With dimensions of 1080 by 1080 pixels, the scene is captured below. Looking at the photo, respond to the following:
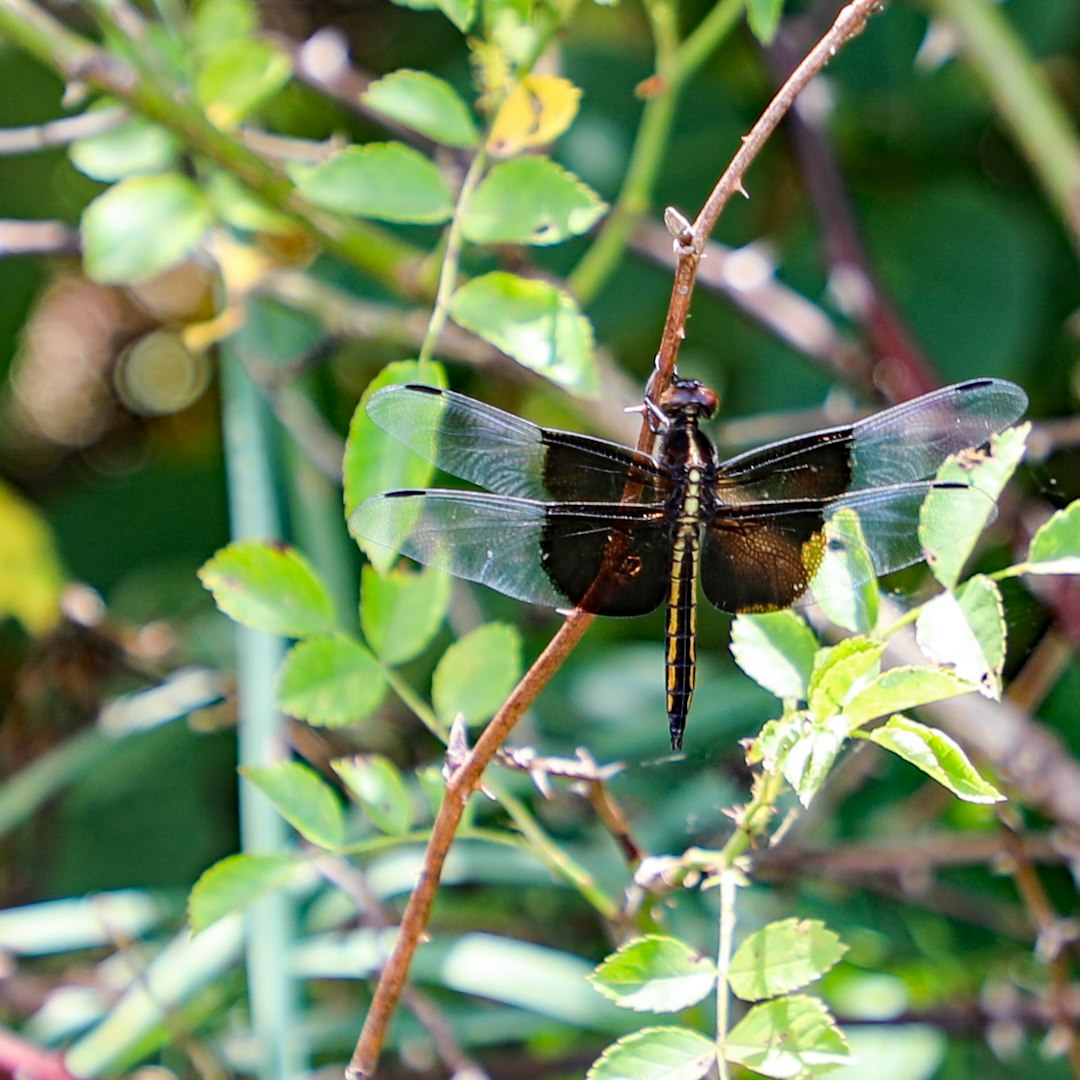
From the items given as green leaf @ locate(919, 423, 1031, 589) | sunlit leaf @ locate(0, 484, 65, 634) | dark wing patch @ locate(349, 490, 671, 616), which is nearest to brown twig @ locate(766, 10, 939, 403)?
dark wing patch @ locate(349, 490, 671, 616)

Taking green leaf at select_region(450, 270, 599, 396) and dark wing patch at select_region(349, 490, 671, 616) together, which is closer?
green leaf at select_region(450, 270, 599, 396)

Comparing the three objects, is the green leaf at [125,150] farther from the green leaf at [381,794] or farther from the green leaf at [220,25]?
the green leaf at [381,794]

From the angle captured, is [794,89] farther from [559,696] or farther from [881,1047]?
[559,696]

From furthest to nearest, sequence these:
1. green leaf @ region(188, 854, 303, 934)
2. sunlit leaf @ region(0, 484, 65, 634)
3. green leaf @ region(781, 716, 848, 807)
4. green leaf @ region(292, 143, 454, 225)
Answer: sunlit leaf @ region(0, 484, 65, 634) → green leaf @ region(292, 143, 454, 225) → green leaf @ region(188, 854, 303, 934) → green leaf @ region(781, 716, 848, 807)

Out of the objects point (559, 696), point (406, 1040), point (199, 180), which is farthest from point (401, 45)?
point (406, 1040)

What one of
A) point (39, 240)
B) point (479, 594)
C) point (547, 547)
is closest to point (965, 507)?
point (547, 547)

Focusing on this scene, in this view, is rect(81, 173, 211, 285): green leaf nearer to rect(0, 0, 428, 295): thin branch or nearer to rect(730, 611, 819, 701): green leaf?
rect(0, 0, 428, 295): thin branch
